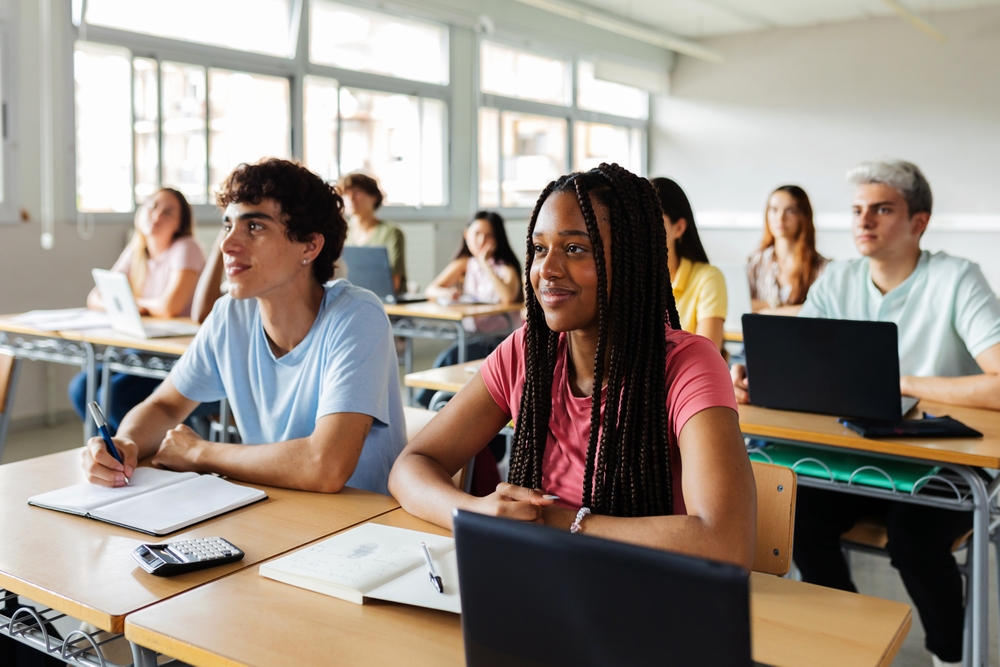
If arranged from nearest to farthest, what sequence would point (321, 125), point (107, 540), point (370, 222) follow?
point (107, 540), point (370, 222), point (321, 125)

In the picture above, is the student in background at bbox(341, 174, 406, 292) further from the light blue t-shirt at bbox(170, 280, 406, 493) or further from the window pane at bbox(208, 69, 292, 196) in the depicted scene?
the light blue t-shirt at bbox(170, 280, 406, 493)

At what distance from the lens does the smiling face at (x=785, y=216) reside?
4.41 metres

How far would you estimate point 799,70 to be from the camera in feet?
32.2

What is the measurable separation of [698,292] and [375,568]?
1772mm

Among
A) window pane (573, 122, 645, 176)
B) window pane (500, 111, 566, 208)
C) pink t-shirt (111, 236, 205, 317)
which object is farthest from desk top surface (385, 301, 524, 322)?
window pane (573, 122, 645, 176)

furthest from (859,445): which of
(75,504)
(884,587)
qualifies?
(75,504)

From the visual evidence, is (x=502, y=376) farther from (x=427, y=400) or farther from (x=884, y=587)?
(x=427, y=400)

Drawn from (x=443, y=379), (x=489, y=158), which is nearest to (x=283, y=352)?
(x=443, y=379)

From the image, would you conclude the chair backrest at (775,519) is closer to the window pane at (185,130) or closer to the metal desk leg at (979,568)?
the metal desk leg at (979,568)

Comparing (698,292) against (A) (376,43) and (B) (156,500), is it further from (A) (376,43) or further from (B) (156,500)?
(A) (376,43)

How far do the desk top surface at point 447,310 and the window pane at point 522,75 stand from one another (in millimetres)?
4094

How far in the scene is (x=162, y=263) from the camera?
13.1 feet

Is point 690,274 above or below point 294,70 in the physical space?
below

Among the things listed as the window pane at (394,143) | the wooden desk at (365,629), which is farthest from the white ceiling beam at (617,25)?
the wooden desk at (365,629)
